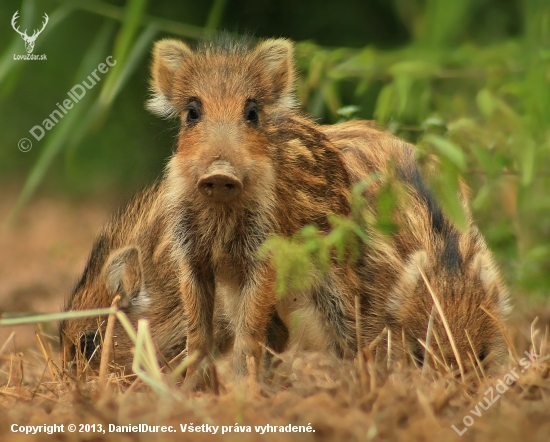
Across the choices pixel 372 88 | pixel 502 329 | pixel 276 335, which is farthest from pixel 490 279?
pixel 372 88

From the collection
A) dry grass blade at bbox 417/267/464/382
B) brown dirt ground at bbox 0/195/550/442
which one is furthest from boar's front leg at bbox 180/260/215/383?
dry grass blade at bbox 417/267/464/382

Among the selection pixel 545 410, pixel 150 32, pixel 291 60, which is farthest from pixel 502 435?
pixel 150 32

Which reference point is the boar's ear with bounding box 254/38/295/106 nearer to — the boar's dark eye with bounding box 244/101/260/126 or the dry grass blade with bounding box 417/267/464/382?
the boar's dark eye with bounding box 244/101/260/126

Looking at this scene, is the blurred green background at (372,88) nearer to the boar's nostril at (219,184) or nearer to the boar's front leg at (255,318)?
the boar's nostril at (219,184)

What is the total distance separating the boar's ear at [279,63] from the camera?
337 cm

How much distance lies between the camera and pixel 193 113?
317 cm

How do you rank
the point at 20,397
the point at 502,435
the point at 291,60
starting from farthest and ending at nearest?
1. the point at 291,60
2. the point at 20,397
3. the point at 502,435

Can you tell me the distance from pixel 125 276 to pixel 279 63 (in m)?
1.12

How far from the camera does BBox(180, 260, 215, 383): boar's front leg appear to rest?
3.21 m

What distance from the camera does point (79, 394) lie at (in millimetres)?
2367

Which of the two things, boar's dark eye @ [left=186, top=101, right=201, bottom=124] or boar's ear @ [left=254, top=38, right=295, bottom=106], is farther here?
boar's ear @ [left=254, top=38, right=295, bottom=106]

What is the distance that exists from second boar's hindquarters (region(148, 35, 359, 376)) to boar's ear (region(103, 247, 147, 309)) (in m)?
0.40

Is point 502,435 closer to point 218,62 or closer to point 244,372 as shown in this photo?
point 244,372

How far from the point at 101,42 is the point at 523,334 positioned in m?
2.27
